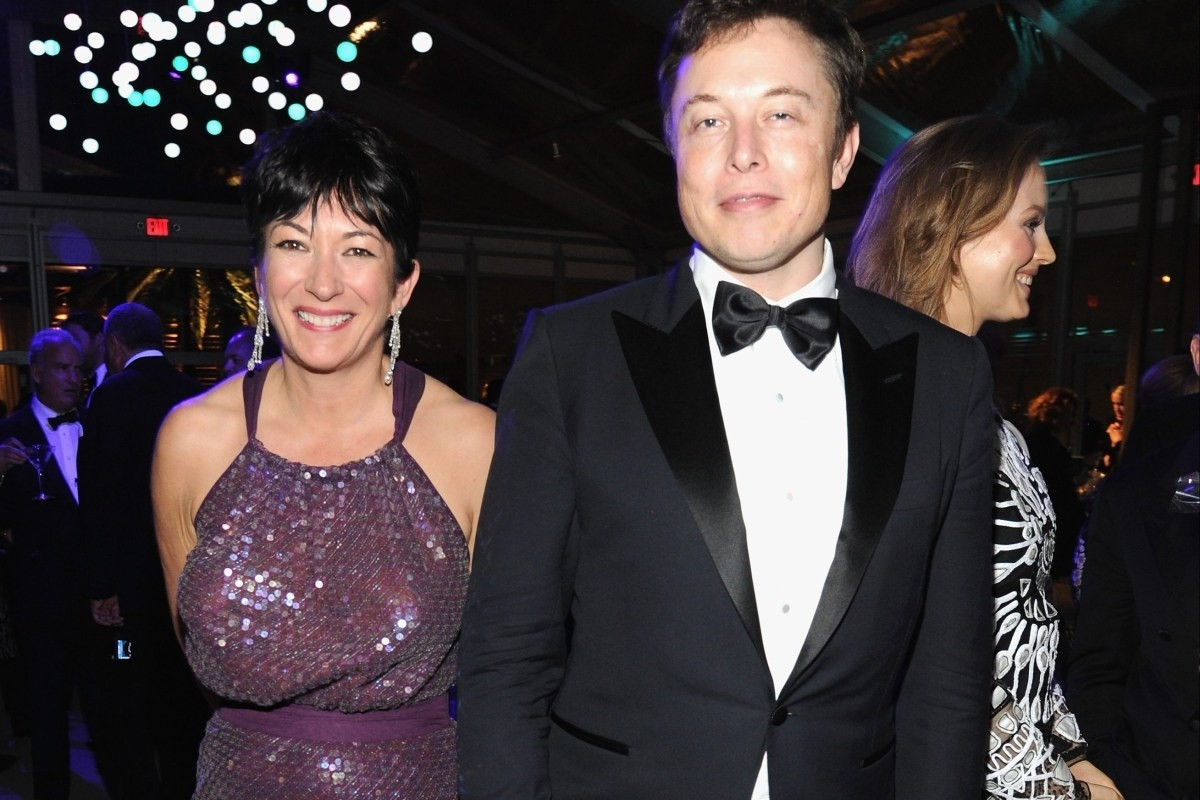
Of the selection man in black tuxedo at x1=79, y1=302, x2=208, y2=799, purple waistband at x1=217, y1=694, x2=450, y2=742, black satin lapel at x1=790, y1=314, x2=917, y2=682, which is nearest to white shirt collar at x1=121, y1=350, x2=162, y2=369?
man in black tuxedo at x1=79, y1=302, x2=208, y2=799

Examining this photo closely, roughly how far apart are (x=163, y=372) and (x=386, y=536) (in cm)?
246

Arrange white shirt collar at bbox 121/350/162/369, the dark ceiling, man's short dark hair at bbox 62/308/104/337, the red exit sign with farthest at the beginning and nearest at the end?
1. the red exit sign
2. the dark ceiling
3. man's short dark hair at bbox 62/308/104/337
4. white shirt collar at bbox 121/350/162/369

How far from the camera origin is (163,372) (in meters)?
3.96

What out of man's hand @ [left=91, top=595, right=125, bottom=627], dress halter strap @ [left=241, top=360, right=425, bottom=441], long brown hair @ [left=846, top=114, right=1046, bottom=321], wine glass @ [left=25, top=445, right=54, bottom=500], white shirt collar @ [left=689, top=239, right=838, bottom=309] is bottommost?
man's hand @ [left=91, top=595, right=125, bottom=627]

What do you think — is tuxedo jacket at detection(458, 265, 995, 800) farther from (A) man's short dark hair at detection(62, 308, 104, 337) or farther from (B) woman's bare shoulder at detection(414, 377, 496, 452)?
(A) man's short dark hair at detection(62, 308, 104, 337)

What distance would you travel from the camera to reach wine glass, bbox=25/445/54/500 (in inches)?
162

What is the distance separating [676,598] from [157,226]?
10771 millimetres

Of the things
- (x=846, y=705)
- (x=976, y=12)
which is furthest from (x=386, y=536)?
(x=976, y=12)

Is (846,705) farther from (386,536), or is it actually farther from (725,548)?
(386,536)

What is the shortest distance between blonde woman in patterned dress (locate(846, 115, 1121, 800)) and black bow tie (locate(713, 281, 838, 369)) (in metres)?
0.62

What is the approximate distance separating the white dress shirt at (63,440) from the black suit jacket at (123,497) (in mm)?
564

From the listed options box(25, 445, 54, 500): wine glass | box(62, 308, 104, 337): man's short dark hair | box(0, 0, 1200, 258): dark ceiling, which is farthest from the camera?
box(0, 0, 1200, 258): dark ceiling

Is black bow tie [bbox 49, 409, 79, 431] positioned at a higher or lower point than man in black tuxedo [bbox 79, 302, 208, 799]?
higher

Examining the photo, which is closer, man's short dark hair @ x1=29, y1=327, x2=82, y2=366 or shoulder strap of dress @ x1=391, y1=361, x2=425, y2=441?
shoulder strap of dress @ x1=391, y1=361, x2=425, y2=441
